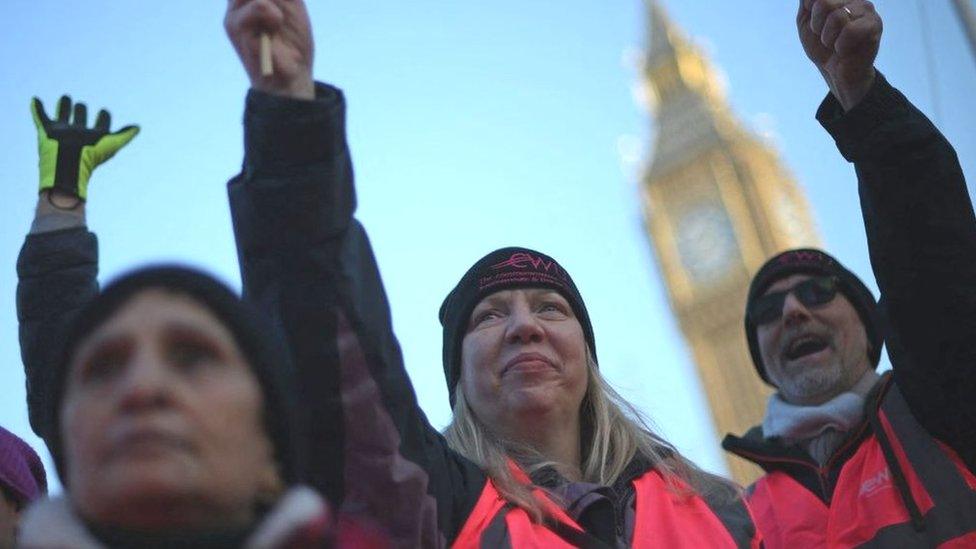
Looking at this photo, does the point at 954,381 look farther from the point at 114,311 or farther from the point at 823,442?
the point at 114,311

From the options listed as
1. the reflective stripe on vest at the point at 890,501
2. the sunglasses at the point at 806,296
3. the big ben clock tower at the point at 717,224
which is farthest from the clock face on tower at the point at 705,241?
the reflective stripe on vest at the point at 890,501

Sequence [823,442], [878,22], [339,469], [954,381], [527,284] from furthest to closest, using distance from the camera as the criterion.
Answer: [823,442]
[527,284]
[954,381]
[878,22]
[339,469]

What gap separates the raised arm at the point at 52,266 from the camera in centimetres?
239

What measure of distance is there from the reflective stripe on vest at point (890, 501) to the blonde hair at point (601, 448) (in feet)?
0.95

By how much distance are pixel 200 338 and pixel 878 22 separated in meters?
1.70

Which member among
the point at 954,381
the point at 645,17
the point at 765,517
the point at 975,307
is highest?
the point at 645,17

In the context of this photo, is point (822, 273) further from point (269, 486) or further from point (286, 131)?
point (269, 486)

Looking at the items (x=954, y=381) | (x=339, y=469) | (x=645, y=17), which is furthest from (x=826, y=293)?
(x=645, y=17)

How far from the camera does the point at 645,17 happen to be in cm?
5191

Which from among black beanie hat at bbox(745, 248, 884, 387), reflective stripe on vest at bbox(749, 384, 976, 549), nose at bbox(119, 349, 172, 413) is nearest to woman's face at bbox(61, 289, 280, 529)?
nose at bbox(119, 349, 172, 413)

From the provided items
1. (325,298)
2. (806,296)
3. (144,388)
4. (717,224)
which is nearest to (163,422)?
(144,388)

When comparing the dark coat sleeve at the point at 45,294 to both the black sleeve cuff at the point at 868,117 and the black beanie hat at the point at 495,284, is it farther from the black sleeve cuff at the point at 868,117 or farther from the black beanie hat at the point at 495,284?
the black sleeve cuff at the point at 868,117

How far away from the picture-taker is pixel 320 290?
5.70ft

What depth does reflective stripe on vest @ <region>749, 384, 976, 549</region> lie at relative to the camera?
2.54 m
